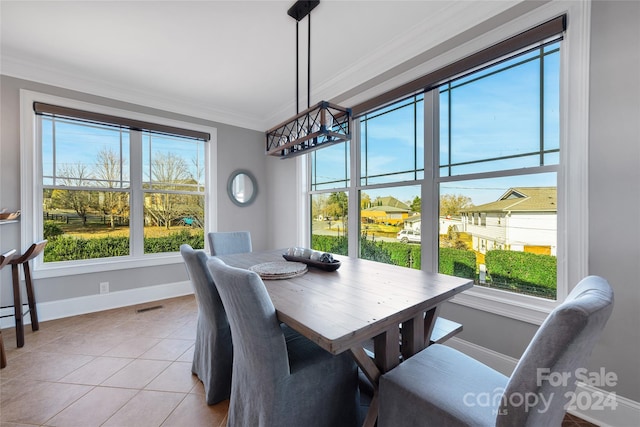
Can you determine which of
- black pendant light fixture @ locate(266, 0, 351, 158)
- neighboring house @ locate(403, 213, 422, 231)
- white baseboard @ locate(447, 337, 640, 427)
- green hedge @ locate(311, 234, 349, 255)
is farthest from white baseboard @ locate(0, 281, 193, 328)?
white baseboard @ locate(447, 337, 640, 427)

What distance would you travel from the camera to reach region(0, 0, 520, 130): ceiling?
75.0 inches

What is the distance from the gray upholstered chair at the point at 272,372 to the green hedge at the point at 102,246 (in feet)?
9.05

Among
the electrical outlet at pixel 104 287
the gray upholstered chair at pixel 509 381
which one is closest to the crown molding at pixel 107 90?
the electrical outlet at pixel 104 287

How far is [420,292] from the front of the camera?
1.32m

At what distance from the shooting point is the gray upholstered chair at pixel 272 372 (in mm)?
1062

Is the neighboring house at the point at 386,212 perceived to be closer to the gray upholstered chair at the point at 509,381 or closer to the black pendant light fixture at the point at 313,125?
the black pendant light fixture at the point at 313,125

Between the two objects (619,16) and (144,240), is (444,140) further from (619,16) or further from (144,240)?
(144,240)

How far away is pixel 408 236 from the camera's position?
253 centimetres

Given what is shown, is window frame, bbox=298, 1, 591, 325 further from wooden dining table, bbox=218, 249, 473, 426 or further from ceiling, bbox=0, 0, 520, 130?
wooden dining table, bbox=218, 249, 473, 426

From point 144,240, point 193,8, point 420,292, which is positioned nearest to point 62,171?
point 144,240

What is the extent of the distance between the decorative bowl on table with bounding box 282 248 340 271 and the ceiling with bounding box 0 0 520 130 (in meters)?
1.80

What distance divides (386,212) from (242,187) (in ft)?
7.72

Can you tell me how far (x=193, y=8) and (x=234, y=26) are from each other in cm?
30

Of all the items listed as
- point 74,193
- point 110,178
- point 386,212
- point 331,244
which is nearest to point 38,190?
point 74,193
